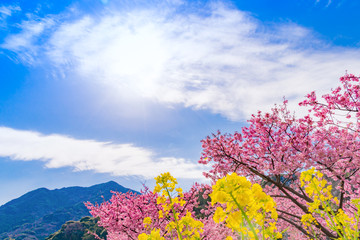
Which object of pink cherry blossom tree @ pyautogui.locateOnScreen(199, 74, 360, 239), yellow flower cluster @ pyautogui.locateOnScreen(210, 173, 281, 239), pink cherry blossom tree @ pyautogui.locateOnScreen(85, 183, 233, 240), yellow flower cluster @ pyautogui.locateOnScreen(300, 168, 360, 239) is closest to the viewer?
yellow flower cluster @ pyautogui.locateOnScreen(210, 173, 281, 239)

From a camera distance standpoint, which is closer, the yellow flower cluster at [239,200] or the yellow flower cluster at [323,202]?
the yellow flower cluster at [239,200]

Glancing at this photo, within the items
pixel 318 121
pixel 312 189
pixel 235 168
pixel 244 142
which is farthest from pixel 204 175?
pixel 312 189

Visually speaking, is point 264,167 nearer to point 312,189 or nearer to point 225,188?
point 312,189

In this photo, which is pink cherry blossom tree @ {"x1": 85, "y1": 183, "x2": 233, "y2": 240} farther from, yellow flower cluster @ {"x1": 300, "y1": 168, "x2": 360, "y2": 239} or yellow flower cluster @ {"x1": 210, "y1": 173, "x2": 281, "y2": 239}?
yellow flower cluster @ {"x1": 210, "y1": 173, "x2": 281, "y2": 239}

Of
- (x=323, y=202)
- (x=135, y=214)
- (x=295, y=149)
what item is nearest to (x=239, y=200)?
(x=323, y=202)

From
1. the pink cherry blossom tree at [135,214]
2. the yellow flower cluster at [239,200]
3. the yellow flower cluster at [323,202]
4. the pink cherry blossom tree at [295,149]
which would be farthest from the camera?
the pink cherry blossom tree at [135,214]

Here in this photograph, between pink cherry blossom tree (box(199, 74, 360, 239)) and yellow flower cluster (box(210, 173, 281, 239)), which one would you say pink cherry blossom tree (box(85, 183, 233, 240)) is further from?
yellow flower cluster (box(210, 173, 281, 239))

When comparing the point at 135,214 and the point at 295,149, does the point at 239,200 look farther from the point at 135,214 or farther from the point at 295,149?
the point at 135,214

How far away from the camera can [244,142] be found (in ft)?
28.8

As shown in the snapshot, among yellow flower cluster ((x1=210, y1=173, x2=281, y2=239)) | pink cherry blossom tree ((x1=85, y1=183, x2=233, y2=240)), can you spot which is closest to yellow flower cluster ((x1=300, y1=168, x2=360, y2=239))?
yellow flower cluster ((x1=210, y1=173, x2=281, y2=239))

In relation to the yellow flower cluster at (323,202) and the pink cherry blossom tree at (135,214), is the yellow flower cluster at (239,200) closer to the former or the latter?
the yellow flower cluster at (323,202)

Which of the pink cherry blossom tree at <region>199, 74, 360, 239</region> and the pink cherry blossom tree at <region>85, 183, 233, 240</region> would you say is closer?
the pink cherry blossom tree at <region>199, 74, 360, 239</region>

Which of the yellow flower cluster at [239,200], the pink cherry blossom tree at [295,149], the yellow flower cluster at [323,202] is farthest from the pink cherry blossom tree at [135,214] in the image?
the yellow flower cluster at [239,200]

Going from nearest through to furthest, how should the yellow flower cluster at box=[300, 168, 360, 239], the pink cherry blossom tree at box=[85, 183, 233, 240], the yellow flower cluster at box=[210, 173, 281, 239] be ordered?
the yellow flower cluster at box=[210, 173, 281, 239] → the yellow flower cluster at box=[300, 168, 360, 239] → the pink cherry blossom tree at box=[85, 183, 233, 240]
